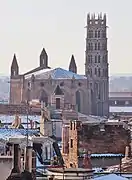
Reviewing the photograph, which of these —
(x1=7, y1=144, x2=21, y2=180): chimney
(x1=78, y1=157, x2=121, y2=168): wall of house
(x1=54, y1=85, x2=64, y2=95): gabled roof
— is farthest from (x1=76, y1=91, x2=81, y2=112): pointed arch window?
(x1=7, y1=144, x2=21, y2=180): chimney

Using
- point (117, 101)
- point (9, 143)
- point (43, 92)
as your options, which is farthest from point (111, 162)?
point (117, 101)

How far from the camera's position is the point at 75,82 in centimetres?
12212

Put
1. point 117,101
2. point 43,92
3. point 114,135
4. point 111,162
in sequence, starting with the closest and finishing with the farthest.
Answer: point 111,162, point 114,135, point 43,92, point 117,101

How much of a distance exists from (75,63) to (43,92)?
21316 mm

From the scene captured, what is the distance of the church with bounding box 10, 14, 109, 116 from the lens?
4727 inches

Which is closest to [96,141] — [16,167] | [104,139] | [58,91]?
[104,139]

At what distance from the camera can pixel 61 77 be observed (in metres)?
123

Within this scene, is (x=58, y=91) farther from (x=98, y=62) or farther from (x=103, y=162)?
(x=103, y=162)

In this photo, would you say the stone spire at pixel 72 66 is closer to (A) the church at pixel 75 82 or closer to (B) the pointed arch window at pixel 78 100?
(A) the church at pixel 75 82

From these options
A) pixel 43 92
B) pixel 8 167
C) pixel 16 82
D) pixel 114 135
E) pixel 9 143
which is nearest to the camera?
pixel 8 167

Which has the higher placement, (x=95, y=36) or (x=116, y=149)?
(x=95, y=36)

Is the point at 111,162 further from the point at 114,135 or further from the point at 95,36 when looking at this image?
Result: the point at 95,36

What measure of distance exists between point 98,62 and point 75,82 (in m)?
16.0

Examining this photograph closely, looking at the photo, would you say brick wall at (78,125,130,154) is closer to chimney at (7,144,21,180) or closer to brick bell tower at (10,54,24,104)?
chimney at (7,144,21,180)
